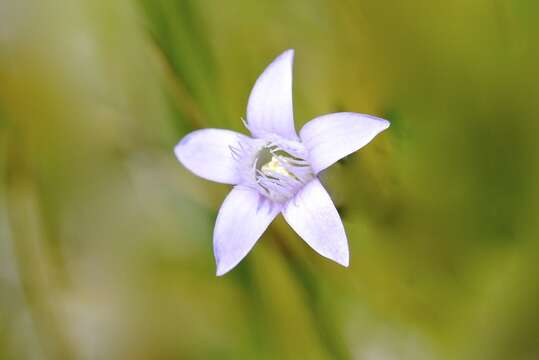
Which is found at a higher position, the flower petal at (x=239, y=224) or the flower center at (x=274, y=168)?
the flower center at (x=274, y=168)

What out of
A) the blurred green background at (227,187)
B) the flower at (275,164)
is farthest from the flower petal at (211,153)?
the blurred green background at (227,187)

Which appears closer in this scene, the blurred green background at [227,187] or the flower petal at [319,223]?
the flower petal at [319,223]

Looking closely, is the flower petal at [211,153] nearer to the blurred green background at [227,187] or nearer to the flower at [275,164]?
the flower at [275,164]

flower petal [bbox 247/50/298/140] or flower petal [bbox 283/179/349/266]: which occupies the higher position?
flower petal [bbox 247/50/298/140]

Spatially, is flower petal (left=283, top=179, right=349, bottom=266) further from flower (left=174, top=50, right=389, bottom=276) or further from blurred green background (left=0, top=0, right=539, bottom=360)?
blurred green background (left=0, top=0, right=539, bottom=360)

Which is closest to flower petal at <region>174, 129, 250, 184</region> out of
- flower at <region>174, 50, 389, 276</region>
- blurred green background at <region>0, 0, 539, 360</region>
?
flower at <region>174, 50, 389, 276</region>

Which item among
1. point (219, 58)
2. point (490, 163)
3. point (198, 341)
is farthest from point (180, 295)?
point (490, 163)

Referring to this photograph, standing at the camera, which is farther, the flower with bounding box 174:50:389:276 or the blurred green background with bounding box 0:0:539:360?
the blurred green background with bounding box 0:0:539:360
